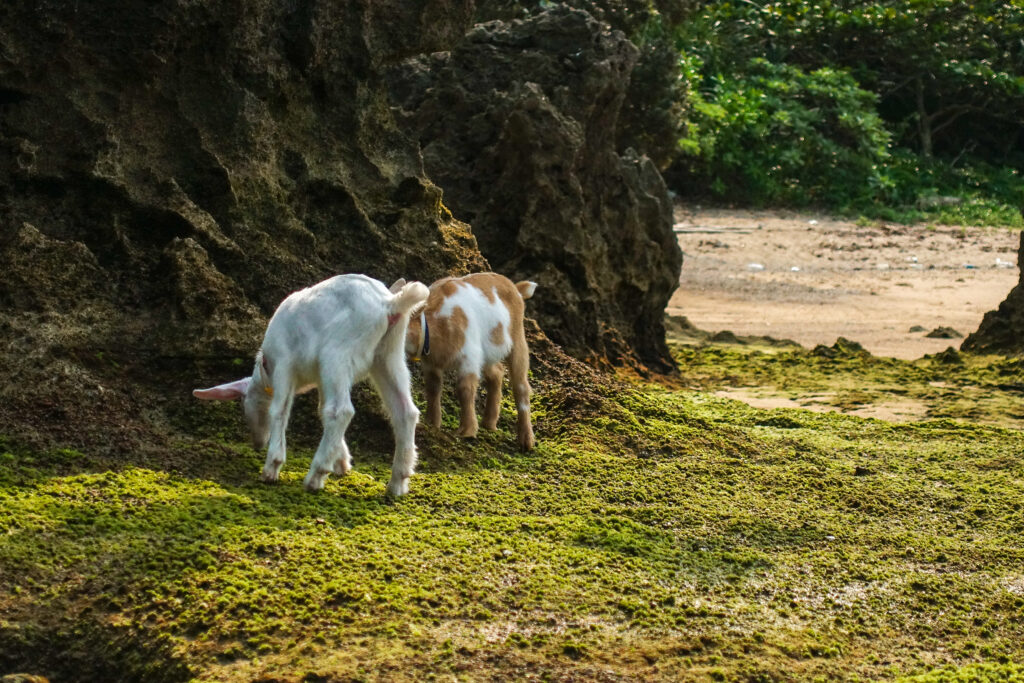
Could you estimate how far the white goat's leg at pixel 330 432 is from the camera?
17.0ft

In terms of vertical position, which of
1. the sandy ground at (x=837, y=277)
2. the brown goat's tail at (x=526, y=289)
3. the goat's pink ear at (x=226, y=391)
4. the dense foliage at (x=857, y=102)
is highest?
the dense foliage at (x=857, y=102)

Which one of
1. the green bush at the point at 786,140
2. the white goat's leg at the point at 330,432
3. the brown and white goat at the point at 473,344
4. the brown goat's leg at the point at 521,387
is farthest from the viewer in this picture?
the green bush at the point at 786,140

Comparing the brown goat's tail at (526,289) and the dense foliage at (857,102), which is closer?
the brown goat's tail at (526,289)

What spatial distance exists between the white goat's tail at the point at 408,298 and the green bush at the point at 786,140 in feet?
59.4

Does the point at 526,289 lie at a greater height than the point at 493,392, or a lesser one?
greater

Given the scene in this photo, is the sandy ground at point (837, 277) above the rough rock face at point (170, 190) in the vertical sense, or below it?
below

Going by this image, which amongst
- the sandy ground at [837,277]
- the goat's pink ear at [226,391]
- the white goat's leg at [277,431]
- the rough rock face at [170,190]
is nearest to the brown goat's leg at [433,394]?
the rough rock face at [170,190]

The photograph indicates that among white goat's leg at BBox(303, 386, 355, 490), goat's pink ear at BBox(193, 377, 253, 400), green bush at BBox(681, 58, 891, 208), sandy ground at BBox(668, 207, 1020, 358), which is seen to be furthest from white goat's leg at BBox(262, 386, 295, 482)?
green bush at BBox(681, 58, 891, 208)

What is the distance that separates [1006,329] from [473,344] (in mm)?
7387

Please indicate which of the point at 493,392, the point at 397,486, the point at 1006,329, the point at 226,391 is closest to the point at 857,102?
the point at 1006,329

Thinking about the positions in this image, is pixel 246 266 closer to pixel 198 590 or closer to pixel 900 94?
pixel 198 590

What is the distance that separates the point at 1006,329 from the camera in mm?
12227

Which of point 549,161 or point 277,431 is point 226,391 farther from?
point 549,161

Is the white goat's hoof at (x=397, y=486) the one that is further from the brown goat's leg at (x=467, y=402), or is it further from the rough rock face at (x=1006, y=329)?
the rough rock face at (x=1006, y=329)
